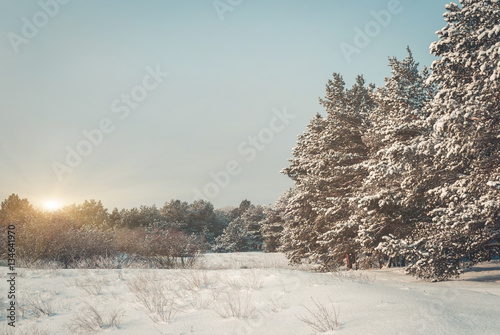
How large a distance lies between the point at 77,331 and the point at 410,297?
18.7 ft

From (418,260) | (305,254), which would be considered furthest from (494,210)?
(305,254)

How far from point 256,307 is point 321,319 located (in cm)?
146

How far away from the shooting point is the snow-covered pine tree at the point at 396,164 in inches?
393

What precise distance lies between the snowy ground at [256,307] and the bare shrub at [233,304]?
0.7 inches

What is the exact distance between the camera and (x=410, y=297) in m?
4.50

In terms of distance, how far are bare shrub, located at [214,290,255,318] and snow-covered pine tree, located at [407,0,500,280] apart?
6.71 m

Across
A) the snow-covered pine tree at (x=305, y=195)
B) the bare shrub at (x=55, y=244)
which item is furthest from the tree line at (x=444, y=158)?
the bare shrub at (x=55, y=244)

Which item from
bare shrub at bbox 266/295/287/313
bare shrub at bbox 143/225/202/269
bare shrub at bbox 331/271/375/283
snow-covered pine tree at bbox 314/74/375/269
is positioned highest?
snow-covered pine tree at bbox 314/74/375/269

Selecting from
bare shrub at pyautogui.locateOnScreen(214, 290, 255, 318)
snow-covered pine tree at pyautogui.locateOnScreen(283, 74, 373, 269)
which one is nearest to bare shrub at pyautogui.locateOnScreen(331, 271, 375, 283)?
bare shrub at pyautogui.locateOnScreen(214, 290, 255, 318)

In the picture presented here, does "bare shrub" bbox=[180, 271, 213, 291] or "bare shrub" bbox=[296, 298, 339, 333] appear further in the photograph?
"bare shrub" bbox=[180, 271, 213, 291]

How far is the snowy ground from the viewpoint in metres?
3.60

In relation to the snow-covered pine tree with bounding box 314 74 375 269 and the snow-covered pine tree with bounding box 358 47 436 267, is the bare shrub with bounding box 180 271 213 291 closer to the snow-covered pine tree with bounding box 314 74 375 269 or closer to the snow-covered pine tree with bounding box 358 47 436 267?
the snow-covered pine tree with bounding box 358 47 436 267

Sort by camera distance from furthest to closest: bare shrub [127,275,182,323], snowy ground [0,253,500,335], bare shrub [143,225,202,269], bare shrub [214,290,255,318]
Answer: bare shrub [143,225,202,269] < bare shrub [127,275,182,323] < bare shrub [214,290,255,318] < snowy ground [0,253,500,335]

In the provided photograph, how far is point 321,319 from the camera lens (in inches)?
156
